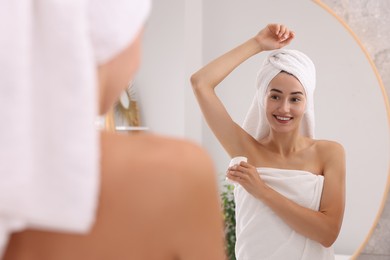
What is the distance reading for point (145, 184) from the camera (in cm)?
36

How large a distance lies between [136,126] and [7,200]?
37.1 inches

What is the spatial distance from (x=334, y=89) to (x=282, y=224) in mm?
333

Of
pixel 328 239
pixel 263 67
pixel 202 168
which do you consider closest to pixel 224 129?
pixel 263 67

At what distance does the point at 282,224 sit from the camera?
1.08 meters

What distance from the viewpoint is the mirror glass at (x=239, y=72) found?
47.7 inches

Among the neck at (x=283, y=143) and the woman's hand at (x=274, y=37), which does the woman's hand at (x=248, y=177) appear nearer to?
the neck at (x=283, y=143)

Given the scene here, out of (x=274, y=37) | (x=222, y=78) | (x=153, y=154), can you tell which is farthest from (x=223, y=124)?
(x=153, y=154)

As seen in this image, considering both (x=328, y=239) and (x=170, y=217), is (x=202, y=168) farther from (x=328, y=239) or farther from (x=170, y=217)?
(x=328, y=239)

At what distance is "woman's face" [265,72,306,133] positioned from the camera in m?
1.10

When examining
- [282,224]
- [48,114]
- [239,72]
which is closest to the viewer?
[48,114]

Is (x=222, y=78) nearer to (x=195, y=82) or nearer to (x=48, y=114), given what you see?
(x=195, y=82)

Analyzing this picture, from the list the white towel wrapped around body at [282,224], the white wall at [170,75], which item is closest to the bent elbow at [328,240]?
the white towel wrapped around body at [282,224]

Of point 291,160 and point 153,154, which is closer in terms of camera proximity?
point 153,154

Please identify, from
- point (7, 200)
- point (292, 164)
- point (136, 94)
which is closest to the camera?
point (7, 200)
